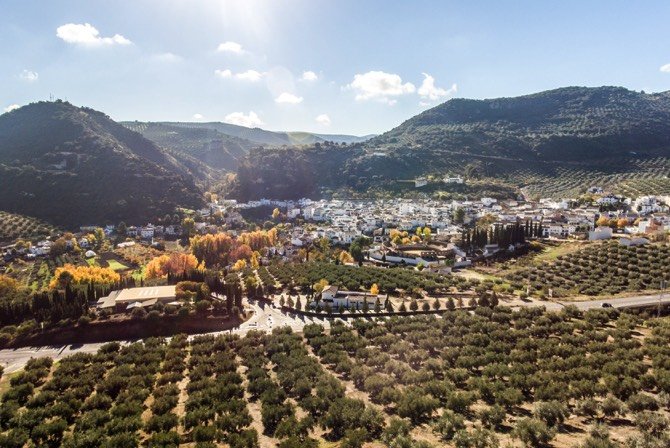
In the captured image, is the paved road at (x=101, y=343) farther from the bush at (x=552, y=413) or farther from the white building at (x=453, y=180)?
the white building at (x=453, y=180)

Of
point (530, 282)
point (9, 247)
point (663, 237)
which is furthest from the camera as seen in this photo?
point (9, 247)

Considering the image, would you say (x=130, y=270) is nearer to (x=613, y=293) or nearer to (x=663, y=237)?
(x=613, y=293)

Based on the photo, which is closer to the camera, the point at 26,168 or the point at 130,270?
the point at 130,270

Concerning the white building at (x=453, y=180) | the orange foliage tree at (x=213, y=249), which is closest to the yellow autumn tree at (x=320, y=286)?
the orange foliage tree at (x=213, y=249)

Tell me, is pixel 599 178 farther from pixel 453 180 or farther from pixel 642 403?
pixel 642 403

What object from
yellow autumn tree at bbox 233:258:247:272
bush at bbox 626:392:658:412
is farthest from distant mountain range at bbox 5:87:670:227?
bush at bbox 626:392:658:412

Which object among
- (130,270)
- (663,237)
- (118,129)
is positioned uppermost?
(118,129)

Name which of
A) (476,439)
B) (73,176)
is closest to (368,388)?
(476,439)

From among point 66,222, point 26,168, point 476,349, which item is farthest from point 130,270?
point 26,168
